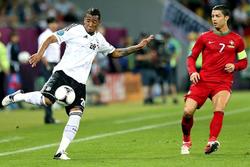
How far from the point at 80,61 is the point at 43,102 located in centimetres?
84

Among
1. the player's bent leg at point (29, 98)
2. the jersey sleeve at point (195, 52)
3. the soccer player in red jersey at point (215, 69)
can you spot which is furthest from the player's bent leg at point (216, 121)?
the player's bent leg at point (29, 98)

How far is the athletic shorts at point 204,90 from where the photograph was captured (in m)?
13.4

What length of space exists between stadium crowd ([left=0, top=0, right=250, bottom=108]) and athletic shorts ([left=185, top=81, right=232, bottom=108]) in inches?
497

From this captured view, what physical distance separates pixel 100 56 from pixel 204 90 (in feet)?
57.1

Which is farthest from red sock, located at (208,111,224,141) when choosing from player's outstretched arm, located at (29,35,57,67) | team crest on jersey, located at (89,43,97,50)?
player's outstretched arm, located at (29,35,57,67)

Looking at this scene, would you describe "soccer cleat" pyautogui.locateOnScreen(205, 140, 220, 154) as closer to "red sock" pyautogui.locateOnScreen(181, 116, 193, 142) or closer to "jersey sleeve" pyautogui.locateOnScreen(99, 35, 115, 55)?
"red sock" pyautogui.locateOnScreen(181, 116, 193, 142)

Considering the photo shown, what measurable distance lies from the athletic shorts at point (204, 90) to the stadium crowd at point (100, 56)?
12.6 metres

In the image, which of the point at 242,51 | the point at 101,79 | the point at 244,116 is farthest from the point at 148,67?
the point at 242,51

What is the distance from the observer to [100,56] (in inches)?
1207

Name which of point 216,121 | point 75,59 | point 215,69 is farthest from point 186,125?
point 75,59

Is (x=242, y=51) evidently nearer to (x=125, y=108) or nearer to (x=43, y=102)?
(x=43, y=102)

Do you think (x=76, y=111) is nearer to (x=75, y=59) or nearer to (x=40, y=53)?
(x=75, y=59)

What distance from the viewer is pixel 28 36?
30.7 m

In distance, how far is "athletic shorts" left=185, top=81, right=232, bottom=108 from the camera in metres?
13.4
